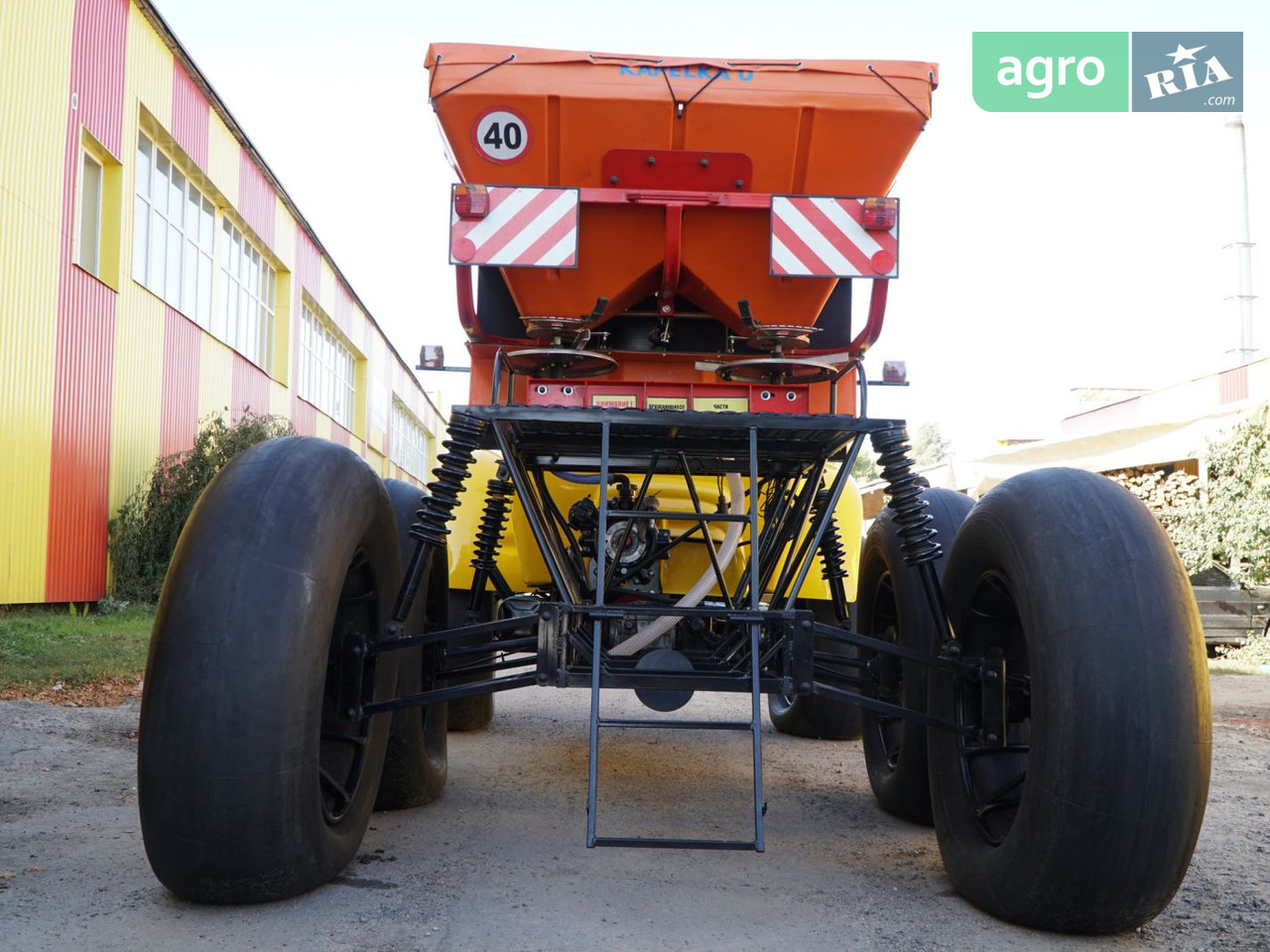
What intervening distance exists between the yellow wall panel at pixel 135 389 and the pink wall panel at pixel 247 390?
3383mm

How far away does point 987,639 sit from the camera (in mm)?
3893

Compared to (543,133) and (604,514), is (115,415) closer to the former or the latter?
(543,133)

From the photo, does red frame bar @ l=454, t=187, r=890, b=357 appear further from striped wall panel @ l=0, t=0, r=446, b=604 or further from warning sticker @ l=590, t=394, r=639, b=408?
striped wall panel @ l=0, t=0, r=446, b=604

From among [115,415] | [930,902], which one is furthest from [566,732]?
[115,415]

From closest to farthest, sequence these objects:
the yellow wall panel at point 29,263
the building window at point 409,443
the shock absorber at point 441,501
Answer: the shock absorber at point 441,501, the yellow wall panel at point 29,263, the building window at point 409,443

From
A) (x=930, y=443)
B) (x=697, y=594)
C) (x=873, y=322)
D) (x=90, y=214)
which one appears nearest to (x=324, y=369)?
(x=90, y=214)

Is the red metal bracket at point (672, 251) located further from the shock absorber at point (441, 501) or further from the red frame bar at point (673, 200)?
the shock absorber at point (441, 501)

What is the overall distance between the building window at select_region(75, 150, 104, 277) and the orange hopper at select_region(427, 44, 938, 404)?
1035 centimetres

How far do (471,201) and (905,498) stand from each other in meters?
2.40

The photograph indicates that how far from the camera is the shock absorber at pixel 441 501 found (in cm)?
383

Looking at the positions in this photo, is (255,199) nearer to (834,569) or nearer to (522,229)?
(522,229)

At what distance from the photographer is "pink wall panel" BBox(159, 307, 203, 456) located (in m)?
16.9

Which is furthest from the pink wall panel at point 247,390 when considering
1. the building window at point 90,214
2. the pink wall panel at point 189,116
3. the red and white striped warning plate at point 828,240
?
the red and white striped warning plate at point 828,240

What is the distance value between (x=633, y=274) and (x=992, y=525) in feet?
8.15
